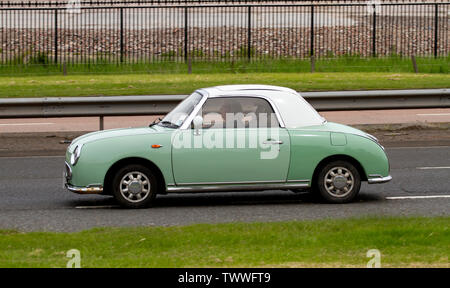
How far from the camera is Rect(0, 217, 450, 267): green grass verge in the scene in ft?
24.0

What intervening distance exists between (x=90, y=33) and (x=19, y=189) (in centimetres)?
1900

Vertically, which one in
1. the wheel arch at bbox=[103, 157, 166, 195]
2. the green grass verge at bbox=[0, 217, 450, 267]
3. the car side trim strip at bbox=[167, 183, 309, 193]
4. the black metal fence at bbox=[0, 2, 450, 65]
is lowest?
the green grass verge at bbox=[0, 217, 450, 267]

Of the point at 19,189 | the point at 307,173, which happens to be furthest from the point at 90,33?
the point at 307,173

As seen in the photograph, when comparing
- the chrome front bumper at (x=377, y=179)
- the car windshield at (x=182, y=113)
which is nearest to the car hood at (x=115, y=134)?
the car windshield at (x=182, y=113)

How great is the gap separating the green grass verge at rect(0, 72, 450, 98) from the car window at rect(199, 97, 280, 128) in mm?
10218

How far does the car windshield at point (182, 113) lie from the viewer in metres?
10.8

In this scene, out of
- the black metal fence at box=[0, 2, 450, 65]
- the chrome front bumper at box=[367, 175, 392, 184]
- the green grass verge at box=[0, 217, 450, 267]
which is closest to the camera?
the green grass verge at box=[0, 217, 450, 267]

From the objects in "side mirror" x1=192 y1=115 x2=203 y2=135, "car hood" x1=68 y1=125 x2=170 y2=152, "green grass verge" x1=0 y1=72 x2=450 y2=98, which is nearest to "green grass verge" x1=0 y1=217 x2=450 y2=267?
"side mirror" x1=192 y1=115 x2=203 y2=135

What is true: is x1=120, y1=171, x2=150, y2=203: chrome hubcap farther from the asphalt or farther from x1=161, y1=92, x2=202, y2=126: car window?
x1=161, y1=92, x2=202, y2=126: car window

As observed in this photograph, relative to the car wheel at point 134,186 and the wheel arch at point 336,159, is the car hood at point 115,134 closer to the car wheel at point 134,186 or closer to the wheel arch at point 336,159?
the car wheel at point 134,186

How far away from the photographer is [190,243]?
26.7 feet

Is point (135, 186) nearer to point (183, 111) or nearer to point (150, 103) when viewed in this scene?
point (183, 111)

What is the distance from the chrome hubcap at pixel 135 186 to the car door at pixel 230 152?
0.36 metres
